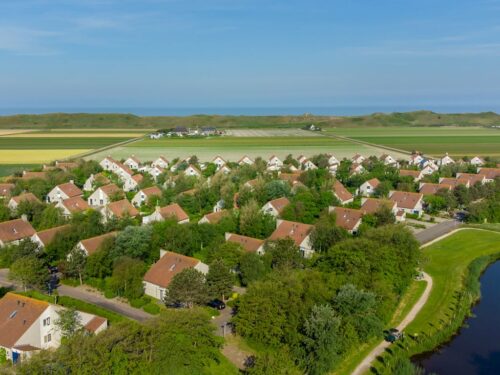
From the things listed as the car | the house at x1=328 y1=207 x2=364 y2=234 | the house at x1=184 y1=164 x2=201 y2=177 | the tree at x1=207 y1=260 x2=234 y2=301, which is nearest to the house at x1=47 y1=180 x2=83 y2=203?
the house at x1=184 y1=164 x2=201 y2=177

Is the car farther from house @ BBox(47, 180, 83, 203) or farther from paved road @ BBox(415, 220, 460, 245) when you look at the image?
house @ BBox(47, 180, 83, 203)

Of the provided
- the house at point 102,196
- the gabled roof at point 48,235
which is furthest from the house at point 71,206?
the gabled roof at point 48,235

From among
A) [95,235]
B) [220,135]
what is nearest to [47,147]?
[220,135]

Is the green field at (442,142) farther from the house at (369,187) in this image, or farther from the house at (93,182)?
the house at (93,182)

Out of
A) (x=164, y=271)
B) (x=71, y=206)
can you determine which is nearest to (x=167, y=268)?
(x=164, y=271)

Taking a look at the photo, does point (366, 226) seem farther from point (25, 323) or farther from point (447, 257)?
point (25, 323)

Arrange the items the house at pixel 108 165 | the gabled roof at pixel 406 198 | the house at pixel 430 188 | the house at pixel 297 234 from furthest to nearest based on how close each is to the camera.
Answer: the house at pixel 108 165 < the house at pixel 430 188 < the gabled roof at pixel 406 198 < the house at pixel 297 234
